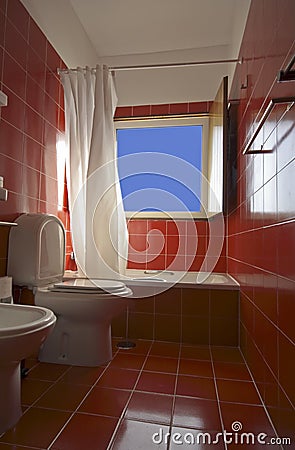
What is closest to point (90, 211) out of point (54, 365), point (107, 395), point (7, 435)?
point (54, 365)

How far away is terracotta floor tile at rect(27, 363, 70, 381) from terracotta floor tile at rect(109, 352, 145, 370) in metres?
0.29

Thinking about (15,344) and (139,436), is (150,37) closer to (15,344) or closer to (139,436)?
(15,344)

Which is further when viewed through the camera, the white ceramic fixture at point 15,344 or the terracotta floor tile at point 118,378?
the terracotta floor tile at point 118,378

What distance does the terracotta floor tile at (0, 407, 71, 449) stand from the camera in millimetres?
1178

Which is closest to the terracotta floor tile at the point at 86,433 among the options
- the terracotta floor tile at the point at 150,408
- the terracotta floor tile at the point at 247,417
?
the terracotta floor tile at the point at 150,408

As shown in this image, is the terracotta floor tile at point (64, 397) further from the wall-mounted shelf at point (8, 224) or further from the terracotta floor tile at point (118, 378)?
the wall-mounted shelf at point (8, 224)

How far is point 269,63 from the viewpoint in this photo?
4.80 feet

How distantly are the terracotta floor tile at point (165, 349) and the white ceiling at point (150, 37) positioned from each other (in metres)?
2.24

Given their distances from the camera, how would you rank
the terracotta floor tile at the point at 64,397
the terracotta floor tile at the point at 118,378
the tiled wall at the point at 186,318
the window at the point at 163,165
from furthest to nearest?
the window at the point at 163,165, the tiled wall at the point at 186,318, the terracotta floor tile at the point at 118,378, the terracotta floor tile at the point at 64,397

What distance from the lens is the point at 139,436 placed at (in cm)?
124

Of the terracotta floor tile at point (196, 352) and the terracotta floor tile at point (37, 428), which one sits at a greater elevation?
the terracotta floor tile at point (196, 352)

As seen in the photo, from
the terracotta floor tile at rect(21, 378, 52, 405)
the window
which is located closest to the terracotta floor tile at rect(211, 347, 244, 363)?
the terracotta floor tile at rect(21, 378, 52, 405)

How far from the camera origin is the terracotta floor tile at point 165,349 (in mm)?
2123

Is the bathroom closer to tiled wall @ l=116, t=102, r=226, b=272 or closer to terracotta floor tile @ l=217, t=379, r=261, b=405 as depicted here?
terracotta floor tile @ l=217, t=379, r=261, b=405
